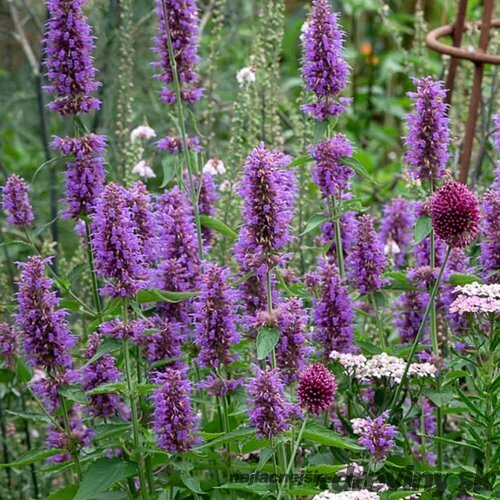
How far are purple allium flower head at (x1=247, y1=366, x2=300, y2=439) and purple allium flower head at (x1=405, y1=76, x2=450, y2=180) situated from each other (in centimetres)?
85

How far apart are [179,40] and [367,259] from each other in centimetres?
88

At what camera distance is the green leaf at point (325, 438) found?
229 cm

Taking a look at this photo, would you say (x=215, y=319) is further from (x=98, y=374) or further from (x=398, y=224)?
(x=398, y=224)

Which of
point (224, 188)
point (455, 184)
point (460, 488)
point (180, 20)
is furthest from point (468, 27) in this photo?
point (460, 488)

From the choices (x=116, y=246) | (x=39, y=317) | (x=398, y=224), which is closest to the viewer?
(x=116, y=246)

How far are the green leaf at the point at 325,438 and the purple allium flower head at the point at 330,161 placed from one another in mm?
739

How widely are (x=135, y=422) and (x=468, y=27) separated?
2.65m

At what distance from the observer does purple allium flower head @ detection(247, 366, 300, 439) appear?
7.32 feet

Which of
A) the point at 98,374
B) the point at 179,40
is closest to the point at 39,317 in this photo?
the point at 98,374

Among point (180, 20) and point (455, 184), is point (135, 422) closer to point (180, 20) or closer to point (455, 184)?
point (455, 184)

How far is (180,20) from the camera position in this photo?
2990 mm

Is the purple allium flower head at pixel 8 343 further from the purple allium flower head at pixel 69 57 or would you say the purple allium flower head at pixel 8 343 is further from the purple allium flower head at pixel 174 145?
the purple allium flower head at pixel 174 145

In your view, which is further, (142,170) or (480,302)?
(142,170)

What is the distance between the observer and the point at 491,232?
9.11 feet
